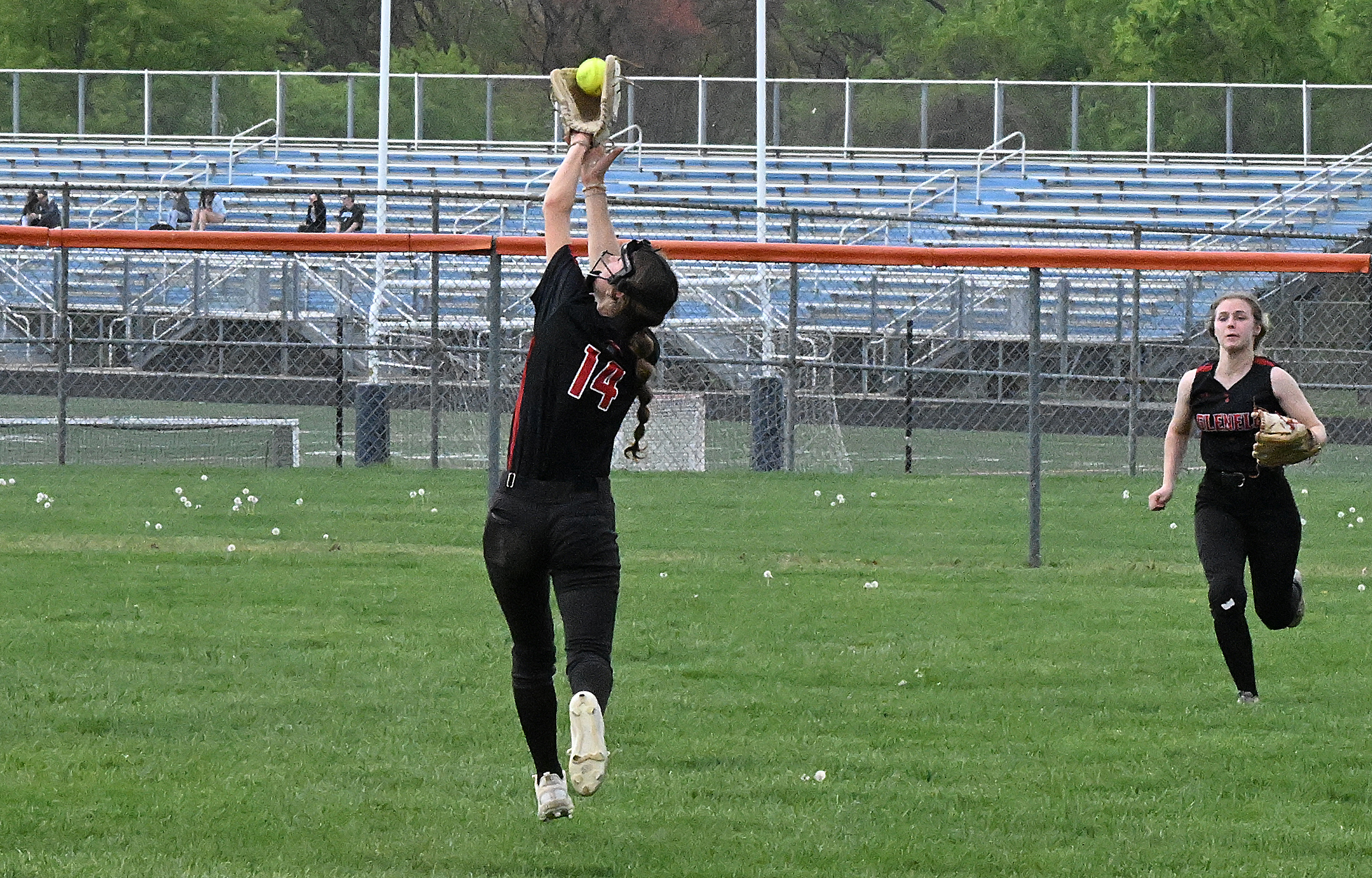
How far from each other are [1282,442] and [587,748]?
3.52 metres

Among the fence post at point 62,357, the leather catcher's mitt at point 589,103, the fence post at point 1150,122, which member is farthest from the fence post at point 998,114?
the leather catcher's mitt at point 589,103

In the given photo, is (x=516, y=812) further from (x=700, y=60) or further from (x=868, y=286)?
(x=700, y=60)

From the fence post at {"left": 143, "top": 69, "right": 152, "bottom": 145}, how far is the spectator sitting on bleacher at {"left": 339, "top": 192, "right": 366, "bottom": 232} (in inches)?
281

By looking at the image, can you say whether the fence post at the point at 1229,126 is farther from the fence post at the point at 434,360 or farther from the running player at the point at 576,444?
the running player at the point at 576,444

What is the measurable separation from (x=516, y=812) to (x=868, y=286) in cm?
1525

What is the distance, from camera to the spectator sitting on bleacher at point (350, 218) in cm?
2514

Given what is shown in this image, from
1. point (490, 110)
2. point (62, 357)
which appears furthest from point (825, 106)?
point (62, 357)

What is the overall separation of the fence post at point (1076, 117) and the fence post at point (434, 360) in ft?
50.2

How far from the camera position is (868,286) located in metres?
20.6

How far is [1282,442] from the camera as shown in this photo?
7.30m

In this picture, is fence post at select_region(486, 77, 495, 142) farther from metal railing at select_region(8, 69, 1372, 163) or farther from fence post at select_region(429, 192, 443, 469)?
fence post at select_region(429, 192, 443, 469)

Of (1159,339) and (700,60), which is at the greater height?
(700,60)

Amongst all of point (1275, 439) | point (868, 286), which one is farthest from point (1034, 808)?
point (868, 286)

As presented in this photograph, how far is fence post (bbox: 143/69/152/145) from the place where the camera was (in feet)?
104
